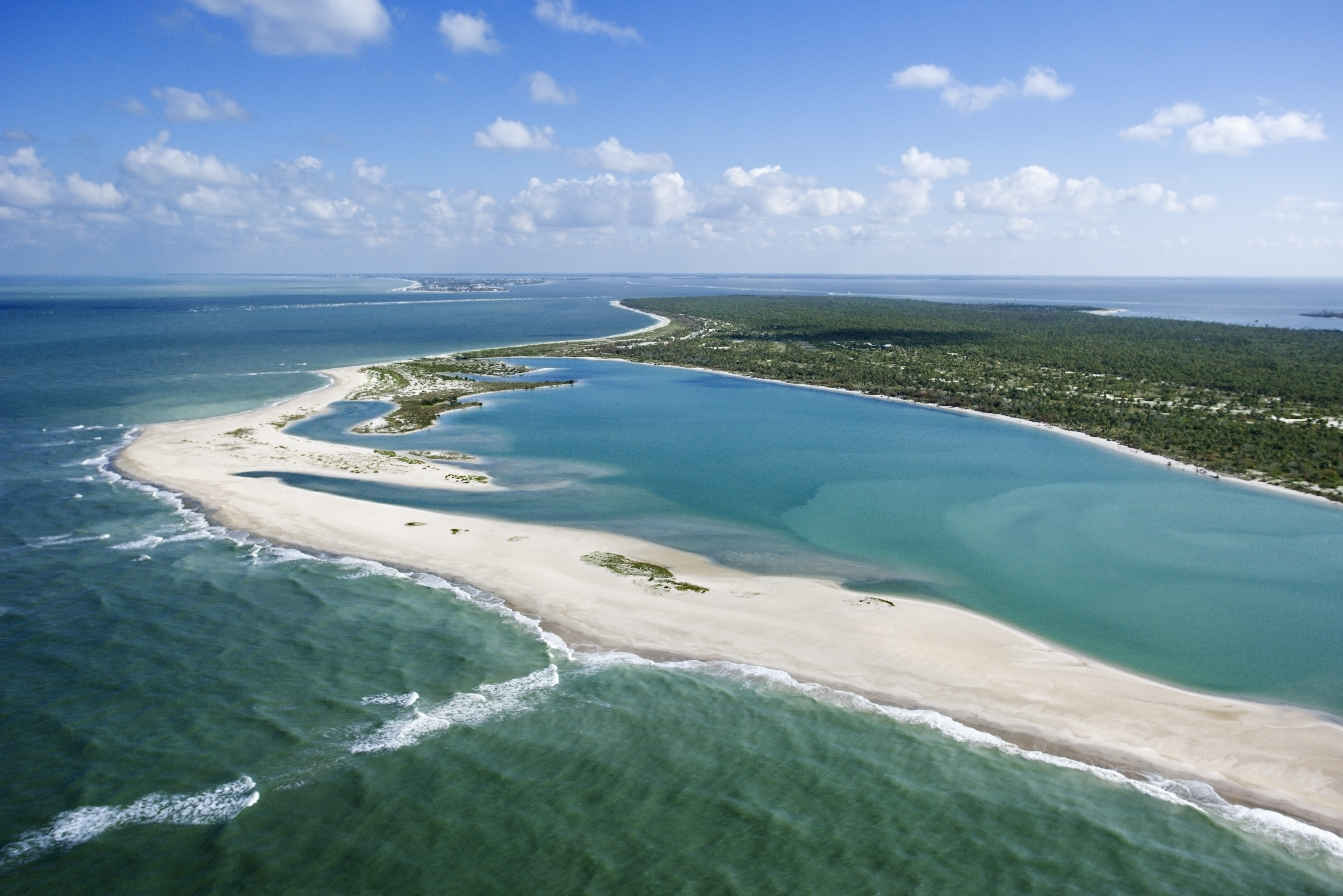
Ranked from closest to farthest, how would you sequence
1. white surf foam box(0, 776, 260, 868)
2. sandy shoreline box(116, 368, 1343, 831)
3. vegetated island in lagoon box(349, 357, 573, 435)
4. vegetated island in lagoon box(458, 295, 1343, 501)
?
white surf foam box(0, 776, 260, 868)
sandy shoreline box(116, 368, 1343, 831)
vegetated island in lagoon box(458, 295, 1343, 501)
vegetated island in lagoon box(349, 357, 573, 435)

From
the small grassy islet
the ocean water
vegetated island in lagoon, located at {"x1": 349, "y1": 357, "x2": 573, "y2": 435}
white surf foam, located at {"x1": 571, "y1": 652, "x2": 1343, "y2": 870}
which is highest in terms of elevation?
vegetated island in lagoon, located at {"x1": 349, "y1": 357, "x2": 573, "y2": 435}

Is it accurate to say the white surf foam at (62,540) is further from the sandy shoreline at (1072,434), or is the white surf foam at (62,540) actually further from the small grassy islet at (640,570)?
the sandy shoreline at (1072,434)

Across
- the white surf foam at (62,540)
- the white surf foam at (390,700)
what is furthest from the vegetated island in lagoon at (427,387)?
the white surf foam at (390,700)

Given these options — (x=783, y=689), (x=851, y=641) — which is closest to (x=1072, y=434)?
(x=851, y=641)

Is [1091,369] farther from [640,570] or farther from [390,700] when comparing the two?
[390,700]

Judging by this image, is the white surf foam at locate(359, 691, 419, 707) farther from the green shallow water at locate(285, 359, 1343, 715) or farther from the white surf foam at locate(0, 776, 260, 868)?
the green shallow water at locate(285, 359, 1343, 715)

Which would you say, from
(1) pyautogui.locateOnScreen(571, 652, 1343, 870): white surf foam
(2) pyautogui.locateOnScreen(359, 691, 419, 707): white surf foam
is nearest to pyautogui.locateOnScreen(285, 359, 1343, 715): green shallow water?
(1) pyautogui.locateOnScreen(571, 652, 1343, 870): white surf foam
